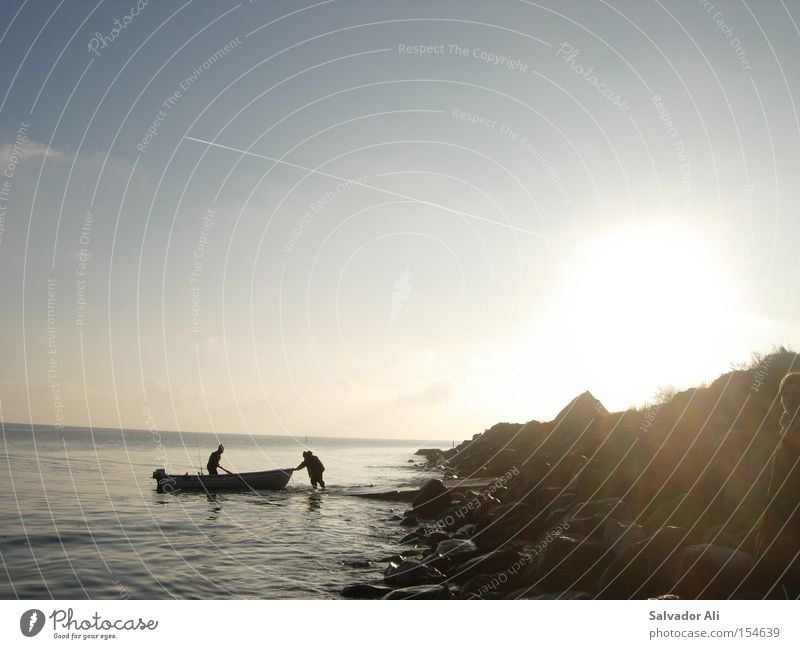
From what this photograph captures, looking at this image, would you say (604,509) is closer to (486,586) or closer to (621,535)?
(621,535)

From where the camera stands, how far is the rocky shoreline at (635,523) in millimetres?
9852

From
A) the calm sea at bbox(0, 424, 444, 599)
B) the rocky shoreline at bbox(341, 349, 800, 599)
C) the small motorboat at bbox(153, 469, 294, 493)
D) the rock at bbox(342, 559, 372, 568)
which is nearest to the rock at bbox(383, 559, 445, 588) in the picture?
the rocky shoreline at bbox(341, 349, 800, 599)

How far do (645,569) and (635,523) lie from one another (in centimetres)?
208

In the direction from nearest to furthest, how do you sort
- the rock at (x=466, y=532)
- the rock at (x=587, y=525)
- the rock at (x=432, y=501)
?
the rock at (x=587, y=525) → the rock at (x=466, y=532) → the rock at (x=432, y=501)

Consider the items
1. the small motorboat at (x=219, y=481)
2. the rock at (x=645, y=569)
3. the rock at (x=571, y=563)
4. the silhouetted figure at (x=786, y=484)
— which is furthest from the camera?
the small motorboat at (x=219, y=481)

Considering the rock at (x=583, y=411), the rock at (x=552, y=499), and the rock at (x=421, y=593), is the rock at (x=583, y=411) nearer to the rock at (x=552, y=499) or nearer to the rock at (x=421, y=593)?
the rock at (x=552, y=499)

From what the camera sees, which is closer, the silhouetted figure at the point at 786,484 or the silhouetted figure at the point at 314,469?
the silhouetted figure at the point at 786,484

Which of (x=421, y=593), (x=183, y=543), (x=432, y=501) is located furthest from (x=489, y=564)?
(x=432, y=501)

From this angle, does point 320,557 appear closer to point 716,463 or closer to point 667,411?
point 716,463

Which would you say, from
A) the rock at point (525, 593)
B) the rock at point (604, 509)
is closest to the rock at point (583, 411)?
the rock at point (604, 509)

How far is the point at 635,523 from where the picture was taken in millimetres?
11930

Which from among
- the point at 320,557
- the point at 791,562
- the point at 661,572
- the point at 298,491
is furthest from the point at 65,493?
the point at 791,562

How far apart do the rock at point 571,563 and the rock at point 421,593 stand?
2.17 meters

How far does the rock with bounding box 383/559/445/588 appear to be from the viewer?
12367 mm
